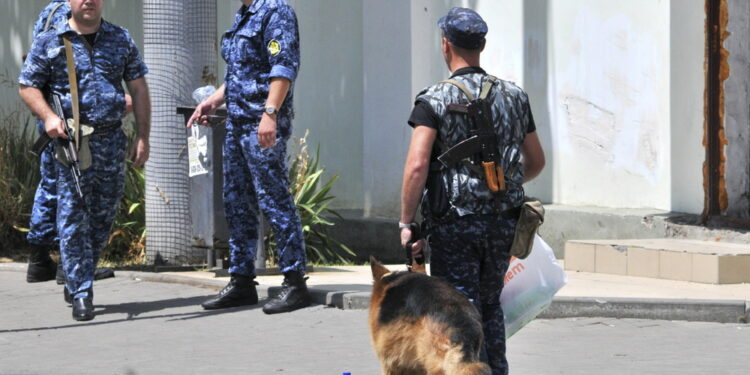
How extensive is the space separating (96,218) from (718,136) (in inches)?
184

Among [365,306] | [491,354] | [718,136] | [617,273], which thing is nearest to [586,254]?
[617,273]

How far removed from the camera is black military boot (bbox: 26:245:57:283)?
32.5 feet

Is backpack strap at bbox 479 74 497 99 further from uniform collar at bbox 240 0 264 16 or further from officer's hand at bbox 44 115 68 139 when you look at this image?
officer's hand at bbox 44 115 68 139

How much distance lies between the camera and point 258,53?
26.6ft

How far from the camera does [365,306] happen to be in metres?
8.52

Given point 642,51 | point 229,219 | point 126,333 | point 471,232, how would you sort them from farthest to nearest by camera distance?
point 642,51 < point 229,219 < point 126,333 < point 471,232

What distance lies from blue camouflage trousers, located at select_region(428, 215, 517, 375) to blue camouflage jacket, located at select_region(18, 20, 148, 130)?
3.24 m

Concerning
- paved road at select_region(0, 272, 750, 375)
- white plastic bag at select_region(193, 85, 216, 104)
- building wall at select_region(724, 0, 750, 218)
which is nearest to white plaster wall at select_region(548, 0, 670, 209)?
building wall at select_region(724, 0, 750, 218)

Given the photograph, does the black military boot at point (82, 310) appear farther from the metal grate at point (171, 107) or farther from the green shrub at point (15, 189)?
the green shrub at point (15, 189)

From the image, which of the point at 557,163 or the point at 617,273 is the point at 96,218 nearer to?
the point at 617,273

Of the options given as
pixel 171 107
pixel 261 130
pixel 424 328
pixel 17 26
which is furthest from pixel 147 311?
pixel 17 26

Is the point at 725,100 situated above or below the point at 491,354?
above

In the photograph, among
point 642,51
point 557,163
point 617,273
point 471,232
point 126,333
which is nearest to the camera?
point 471,232

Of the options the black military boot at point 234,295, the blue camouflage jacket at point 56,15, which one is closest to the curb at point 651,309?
the black military boot at point 234,295
